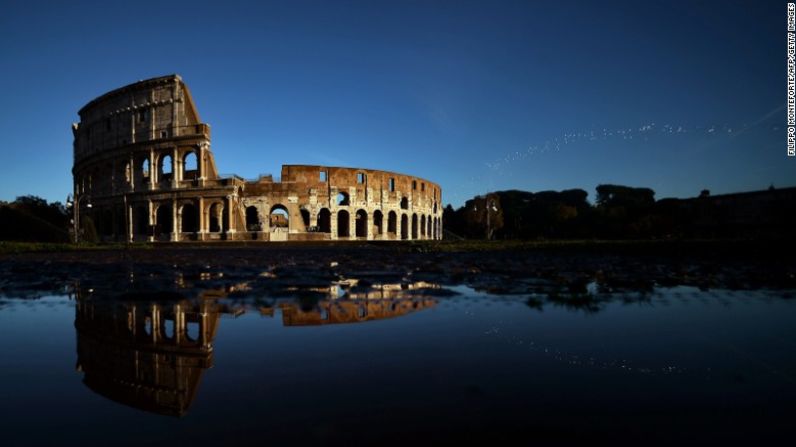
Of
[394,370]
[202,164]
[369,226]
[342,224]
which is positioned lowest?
[394,370]

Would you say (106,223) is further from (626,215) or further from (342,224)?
(626,215)

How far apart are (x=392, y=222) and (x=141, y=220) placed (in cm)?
2273

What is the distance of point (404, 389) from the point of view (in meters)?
1.36

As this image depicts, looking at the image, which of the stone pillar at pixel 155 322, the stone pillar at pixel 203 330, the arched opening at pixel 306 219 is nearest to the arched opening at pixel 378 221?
the arched opening at pixel 306 219

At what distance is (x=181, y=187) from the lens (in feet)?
98.0

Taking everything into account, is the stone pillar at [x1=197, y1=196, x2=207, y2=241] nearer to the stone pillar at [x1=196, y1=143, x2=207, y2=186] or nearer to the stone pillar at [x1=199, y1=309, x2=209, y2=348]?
the stone pillar at [x1=196, y1=143, x2=207, y2=186]

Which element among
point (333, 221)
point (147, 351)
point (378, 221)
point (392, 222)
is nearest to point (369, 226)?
point (378, 221)

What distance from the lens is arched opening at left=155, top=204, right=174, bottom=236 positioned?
3216 centimetres

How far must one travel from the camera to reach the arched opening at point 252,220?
3173cm

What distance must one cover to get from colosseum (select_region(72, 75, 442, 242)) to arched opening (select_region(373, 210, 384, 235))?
0.10 meters

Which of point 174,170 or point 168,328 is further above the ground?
point 174,170

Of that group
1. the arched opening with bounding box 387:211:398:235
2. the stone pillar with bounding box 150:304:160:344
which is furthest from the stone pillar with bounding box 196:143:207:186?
the stone pillar with bounding box 150:304:160:344

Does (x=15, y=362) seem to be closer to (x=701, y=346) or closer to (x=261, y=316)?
(x=261, y=316)

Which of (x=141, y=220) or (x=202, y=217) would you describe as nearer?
(x=202, y=217)
